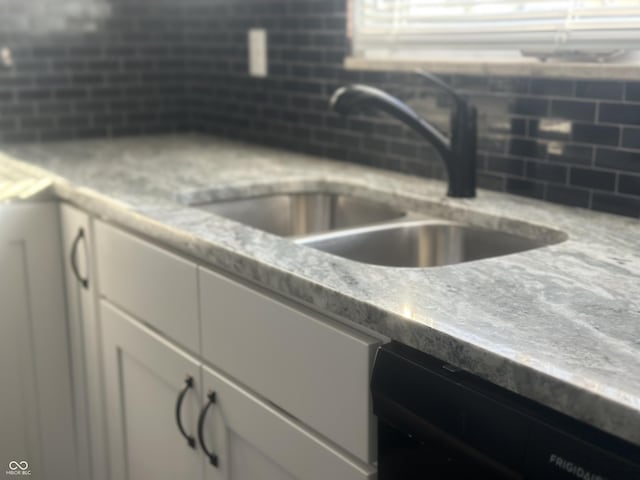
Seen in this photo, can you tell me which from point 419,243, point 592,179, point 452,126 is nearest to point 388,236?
point 419,243

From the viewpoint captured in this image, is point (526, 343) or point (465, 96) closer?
point (526, 343)

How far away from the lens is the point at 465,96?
1.74 metres

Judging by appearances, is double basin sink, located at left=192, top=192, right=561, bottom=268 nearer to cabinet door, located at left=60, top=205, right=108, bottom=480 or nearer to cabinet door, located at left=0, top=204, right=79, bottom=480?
cabinet door, located at left=60, top=205, right=108, bottom=480

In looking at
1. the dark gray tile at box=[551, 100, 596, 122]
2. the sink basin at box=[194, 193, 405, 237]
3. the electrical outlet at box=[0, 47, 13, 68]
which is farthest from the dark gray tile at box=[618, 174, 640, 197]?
the electrical outlet at box=[0, 47, 13, 68]

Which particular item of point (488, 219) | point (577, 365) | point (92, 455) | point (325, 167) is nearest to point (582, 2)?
point (488, 219)

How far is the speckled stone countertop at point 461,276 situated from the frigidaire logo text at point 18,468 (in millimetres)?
674

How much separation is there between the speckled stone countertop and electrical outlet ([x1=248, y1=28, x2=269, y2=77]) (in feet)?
1.62

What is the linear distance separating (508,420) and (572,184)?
0.83m

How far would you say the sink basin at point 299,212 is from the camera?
1.79 m

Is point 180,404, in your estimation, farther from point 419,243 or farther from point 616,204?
point 616,204

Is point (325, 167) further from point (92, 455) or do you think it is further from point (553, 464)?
point (553, 464)

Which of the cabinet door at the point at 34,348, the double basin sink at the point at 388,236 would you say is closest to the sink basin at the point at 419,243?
the double basin sink at the point at 388,236

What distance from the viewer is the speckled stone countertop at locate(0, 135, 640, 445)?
0.81 m

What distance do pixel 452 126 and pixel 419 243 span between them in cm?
25
